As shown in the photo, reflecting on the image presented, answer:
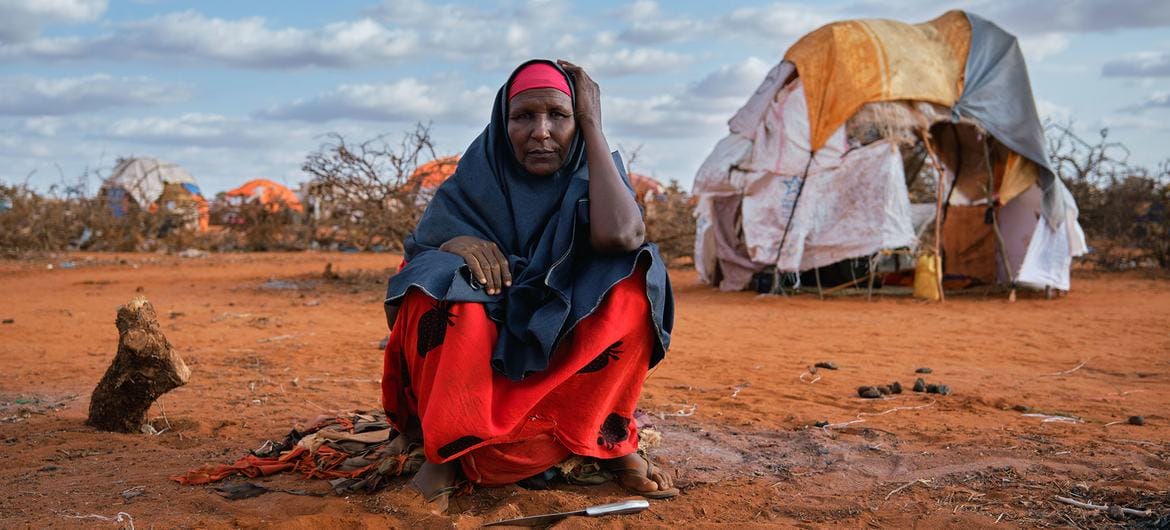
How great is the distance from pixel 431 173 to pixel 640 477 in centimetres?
866

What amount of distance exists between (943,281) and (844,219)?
236cm

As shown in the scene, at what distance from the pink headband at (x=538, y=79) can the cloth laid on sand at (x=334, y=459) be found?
124 cm

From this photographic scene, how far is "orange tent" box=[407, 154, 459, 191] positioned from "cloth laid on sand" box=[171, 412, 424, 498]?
7.57m

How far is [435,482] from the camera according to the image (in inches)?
107

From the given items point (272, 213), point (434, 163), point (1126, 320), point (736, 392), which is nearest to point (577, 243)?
point (736, 392)

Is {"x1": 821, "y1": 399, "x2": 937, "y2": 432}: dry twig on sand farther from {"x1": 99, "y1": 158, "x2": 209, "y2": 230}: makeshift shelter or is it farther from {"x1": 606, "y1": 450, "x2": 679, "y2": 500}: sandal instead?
{"x1": 99, "y1": 158, "x2": 209, "y2": 230}: makeshift shelter

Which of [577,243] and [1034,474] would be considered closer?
[577,243]

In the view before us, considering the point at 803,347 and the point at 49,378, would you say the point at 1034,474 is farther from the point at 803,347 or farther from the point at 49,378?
the point at 49,378

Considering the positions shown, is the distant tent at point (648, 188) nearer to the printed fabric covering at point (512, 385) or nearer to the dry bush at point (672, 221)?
the dry bush at point (672, 221)

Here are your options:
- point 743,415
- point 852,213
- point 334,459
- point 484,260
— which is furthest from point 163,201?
point 484,260

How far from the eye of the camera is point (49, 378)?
507cm

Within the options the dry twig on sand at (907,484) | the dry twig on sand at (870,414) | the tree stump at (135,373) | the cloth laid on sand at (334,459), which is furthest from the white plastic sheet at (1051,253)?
the tree stump at (135,373)

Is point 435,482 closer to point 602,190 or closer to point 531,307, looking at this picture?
point 531,307

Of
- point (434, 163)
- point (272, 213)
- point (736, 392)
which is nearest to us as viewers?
point (736, 392)
